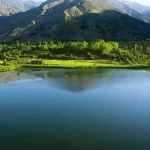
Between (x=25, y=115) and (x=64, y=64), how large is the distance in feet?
184

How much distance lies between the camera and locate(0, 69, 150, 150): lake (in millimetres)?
28609

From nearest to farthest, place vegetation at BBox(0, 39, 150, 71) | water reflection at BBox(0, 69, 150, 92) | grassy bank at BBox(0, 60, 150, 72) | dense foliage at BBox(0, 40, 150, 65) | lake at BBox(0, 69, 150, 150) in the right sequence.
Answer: lake at BBox(0, 69, 150, 150) < water reflection at BBox(0, 69, 150, 92) < grassy bank at BBox(0, 60, 150, 72) < vegetation at BBox(0, 39, 150, 71) < dense foliage at BBox(0, 40, 150, 65)

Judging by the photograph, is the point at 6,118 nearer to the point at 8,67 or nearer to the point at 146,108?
the point at 146,108

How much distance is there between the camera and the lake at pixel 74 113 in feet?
93.9

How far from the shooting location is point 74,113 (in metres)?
39.4

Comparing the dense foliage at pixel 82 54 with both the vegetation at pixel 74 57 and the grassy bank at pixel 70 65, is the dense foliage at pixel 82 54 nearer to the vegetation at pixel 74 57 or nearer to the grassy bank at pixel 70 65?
the vegetation at pixel 74 57

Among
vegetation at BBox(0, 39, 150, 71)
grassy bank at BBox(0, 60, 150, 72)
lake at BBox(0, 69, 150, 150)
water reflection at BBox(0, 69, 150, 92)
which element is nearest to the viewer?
lake at BBox(0, 69, 150, 150)

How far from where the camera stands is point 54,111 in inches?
1597

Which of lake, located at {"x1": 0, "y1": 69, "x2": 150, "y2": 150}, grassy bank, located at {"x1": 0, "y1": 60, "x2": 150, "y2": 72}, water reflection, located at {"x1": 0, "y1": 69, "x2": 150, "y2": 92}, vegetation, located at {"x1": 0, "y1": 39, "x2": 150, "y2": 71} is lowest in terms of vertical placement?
lake, located at {"x1": 0, "y1": 69, "x2": 150, "y2": 150}

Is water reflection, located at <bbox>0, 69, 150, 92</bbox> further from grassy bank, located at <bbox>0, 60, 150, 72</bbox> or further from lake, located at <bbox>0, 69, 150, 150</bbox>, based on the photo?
grassy bank, located at <bbox>0, 60, 150, 72</bbox>

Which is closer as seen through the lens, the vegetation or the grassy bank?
the grassy bank

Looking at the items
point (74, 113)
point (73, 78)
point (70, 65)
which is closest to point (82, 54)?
point (70, 65)

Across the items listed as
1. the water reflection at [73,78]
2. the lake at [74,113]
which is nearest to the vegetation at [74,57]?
the water reflection at [73,78]

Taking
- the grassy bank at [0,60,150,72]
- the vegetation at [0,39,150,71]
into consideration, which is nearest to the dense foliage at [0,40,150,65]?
the vegetation at [0,39,150,71]
